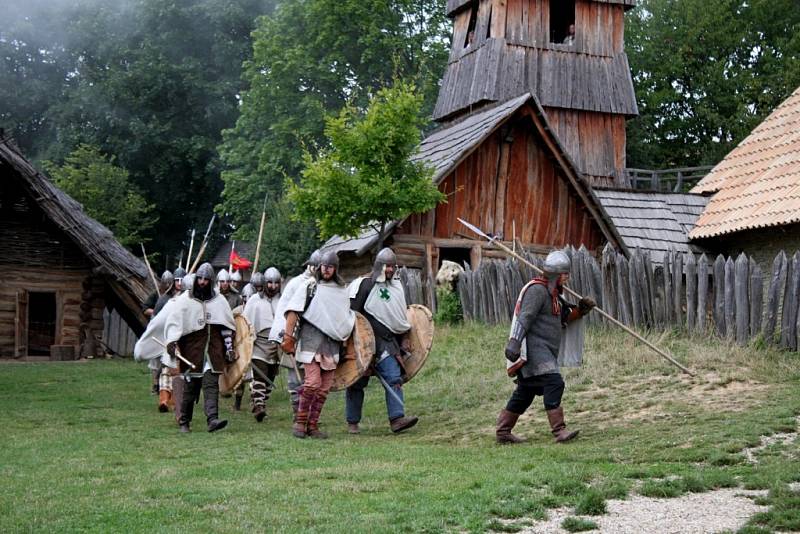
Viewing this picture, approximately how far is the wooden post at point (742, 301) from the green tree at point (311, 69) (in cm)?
2302

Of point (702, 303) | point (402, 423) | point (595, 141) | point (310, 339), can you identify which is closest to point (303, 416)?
point (310, 339)

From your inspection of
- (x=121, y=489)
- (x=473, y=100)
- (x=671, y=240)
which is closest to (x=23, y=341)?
(x=473, y=100)

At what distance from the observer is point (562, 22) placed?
96.7 feet

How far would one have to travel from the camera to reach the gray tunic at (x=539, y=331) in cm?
956

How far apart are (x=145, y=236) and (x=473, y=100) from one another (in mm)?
18246

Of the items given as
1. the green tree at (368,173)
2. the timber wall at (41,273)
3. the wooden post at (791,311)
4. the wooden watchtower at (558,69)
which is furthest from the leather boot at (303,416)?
the wooden watchtower at (558,69)

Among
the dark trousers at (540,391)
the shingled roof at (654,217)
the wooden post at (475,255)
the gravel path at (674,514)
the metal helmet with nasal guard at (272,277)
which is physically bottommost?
the gravel path at (674,514)

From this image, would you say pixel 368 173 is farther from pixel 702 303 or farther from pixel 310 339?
pixel 310 339

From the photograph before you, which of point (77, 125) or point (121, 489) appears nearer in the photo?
point (121, 489)

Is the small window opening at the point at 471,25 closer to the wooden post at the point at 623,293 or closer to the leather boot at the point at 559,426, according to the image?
the wooden post at the point at 623,293

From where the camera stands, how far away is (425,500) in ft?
22.7

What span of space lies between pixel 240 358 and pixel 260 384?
79 cm

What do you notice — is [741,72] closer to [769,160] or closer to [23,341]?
[769,160]

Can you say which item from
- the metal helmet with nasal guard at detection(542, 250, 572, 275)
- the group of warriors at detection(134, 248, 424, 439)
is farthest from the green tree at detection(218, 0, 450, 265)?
the metal helmet with nasal guard at detection(542, 250, 572, 275)
